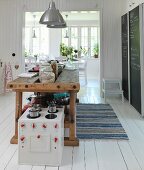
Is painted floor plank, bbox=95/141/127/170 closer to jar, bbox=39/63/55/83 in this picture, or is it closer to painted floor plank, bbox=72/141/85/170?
painted floor plank, bbox=72/141/85/170

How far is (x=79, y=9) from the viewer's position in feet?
20.6

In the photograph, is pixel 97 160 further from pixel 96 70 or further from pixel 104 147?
pixel 96 70

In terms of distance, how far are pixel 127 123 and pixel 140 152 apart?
1153mm

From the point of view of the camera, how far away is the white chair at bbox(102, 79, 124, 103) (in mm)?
5781

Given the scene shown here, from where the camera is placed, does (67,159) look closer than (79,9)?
Yes

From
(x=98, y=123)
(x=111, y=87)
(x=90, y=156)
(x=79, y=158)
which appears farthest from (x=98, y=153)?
(x=111, y=87)

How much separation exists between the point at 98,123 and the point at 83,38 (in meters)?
7.46

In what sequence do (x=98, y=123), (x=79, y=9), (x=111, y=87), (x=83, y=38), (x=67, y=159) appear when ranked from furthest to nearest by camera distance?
(x=83, y=38) → (x=79, y=9) → (x=111, y=87) → (x=98, y=123) → (x=67, y=159)

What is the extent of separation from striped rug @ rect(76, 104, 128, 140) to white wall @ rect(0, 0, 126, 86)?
1.65m

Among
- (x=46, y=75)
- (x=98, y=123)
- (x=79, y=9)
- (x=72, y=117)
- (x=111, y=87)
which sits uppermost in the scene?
(x=79, y=9)

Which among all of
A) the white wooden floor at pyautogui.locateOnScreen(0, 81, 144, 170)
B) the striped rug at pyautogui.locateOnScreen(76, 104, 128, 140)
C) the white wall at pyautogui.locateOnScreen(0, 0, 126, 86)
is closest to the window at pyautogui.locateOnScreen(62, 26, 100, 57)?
the white wall at pyautogui.locateOnScreen(0, 0, 126, 86)

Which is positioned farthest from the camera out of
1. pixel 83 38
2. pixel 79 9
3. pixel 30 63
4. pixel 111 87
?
pixel 83 38

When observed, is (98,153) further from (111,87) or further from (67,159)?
(111,87)

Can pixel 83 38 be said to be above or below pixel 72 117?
above
